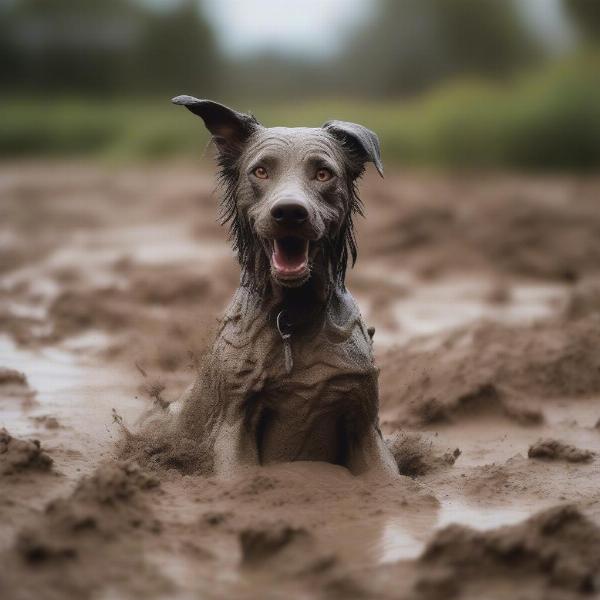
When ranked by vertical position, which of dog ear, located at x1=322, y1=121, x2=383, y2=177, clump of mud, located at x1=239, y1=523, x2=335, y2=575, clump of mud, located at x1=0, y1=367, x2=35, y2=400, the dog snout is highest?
dog ear, located at x1=322, y1=121, x2=383, y2=177

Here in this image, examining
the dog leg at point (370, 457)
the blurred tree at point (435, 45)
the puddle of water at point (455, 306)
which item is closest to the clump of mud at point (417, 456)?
the dog leg at point (370, 457)

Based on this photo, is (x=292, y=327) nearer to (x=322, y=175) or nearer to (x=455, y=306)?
(x=322, y=175)

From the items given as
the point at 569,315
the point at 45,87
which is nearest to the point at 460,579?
the point at 569,315

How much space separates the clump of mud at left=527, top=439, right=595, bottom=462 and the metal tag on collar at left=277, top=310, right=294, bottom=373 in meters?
1.68

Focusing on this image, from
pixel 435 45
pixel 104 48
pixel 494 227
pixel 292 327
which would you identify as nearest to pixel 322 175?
pixel 292 327

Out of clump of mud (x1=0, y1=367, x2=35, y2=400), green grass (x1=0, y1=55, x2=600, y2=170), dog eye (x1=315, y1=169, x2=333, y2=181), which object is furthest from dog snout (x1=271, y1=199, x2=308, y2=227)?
green grass (x1=0, y1=55, x2=600, y2=170)

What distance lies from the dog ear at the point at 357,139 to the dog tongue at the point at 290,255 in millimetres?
567

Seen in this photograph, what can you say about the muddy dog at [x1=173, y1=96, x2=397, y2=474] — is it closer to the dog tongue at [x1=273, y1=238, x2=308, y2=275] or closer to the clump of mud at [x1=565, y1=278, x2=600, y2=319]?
the dog tongue at [x1=273, y1=238, x2=308, y2=275]

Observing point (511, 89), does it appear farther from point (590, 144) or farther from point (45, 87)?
point (45, 87)

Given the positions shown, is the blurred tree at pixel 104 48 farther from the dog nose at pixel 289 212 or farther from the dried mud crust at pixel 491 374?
the dog nose at pixel 289 212

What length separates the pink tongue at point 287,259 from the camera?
4.07 m

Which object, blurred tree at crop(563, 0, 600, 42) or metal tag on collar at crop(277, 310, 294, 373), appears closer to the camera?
metal tag on collar at crop(277, 310, 294, 373)

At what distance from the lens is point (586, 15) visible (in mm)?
16266

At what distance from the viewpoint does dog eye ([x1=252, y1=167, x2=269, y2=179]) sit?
430 centimetres
